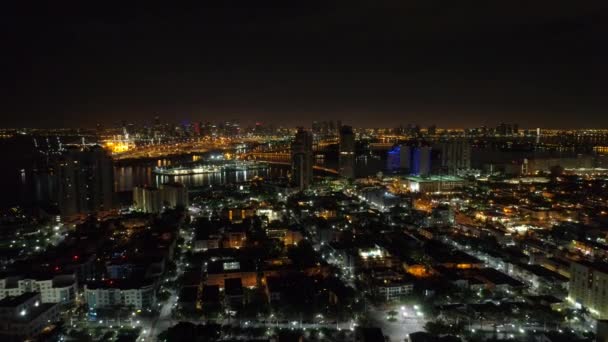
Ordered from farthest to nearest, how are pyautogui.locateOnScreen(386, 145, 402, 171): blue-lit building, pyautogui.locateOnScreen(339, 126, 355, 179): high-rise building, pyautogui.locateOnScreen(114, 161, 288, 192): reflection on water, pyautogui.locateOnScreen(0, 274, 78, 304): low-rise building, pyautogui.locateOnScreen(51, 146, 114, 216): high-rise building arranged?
pyautogui.locateOnScreen(386, 145, 402, 171): blue-lit building < pyautogui.locateOnScreen(339, 126, 355, 179): high-rise building < pyautogui.locateOnScreen(114, 161, 288, 192): reflection on water < pyautogui.locateOnScreen(51, 146, 114, 216): high-rise building < pyautogui.locateOnScreen(0, 274, 78, 304): low-rise building

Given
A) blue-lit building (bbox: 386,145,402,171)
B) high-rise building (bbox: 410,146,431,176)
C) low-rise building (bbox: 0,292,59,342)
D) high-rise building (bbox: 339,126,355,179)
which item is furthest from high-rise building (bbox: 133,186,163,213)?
Answer: blue-lit building (bbox: 386,145,402,171)

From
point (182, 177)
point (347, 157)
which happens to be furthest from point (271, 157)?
point (347, 157)

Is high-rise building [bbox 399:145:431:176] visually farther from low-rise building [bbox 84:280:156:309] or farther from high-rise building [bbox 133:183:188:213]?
low-rise building [bbox 84:280:156:309]

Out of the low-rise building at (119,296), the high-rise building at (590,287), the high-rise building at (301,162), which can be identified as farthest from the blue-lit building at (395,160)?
the low-rise building at (119,296)

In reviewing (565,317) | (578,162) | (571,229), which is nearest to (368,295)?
(565,317)

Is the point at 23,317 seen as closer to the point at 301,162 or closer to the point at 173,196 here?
the point at 173,196

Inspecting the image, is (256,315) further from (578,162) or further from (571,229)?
(578,162)

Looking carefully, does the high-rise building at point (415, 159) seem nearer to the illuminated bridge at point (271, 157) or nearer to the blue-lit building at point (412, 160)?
the blue-lit building at point (412, 160)
